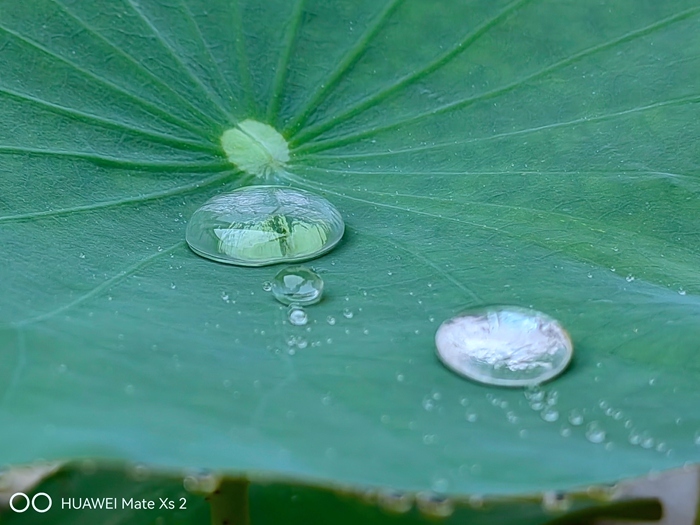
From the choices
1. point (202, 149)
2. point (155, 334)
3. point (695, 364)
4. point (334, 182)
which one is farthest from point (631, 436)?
point (202, 149)

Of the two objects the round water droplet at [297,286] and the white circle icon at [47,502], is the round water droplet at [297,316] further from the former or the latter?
the white circle icon at [47,502]

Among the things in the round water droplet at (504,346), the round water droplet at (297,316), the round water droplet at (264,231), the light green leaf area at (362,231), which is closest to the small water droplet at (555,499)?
the light green leaf area at (362,231)

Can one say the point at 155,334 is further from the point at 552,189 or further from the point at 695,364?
the point at 552,189

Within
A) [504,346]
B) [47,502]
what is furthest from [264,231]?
[47,502]

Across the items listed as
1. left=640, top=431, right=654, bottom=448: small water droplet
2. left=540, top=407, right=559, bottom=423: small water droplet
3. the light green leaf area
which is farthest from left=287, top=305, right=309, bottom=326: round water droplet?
left=640, top=431, right=654, bottom=448: small water droplet

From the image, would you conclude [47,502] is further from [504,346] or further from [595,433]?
[595,433]

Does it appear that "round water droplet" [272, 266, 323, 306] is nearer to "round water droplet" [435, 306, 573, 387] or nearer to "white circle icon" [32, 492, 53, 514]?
"round water droplet" [435, 306, 573, 387]
